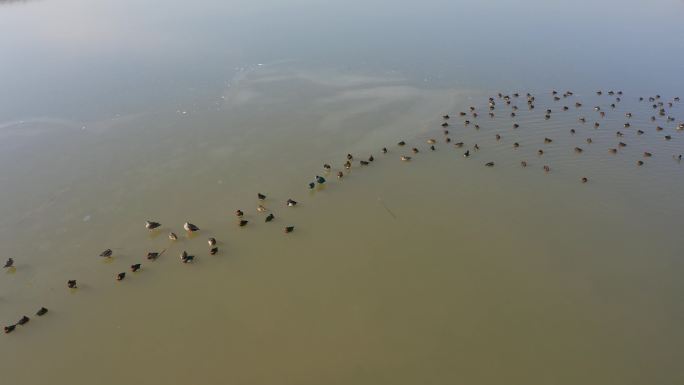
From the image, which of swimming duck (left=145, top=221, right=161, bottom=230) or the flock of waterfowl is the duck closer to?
the flock of waterfowl

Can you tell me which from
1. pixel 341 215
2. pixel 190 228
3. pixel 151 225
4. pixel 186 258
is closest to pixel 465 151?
pixel 341 215

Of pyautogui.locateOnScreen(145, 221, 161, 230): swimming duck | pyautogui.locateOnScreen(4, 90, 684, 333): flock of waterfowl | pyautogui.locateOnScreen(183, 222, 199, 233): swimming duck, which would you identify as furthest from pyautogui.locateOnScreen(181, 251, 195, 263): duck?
pyautogui.locateOnScreen(145, 221, 161, 230): swimming duck

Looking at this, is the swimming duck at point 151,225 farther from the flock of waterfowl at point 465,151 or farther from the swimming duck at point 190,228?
the swimming duck at point 190,228

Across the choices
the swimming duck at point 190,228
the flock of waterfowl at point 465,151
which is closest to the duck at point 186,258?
the flock of waterfowl at point 465,151

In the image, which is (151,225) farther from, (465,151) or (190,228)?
(465,151)

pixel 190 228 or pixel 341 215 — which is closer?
pixel 190 228

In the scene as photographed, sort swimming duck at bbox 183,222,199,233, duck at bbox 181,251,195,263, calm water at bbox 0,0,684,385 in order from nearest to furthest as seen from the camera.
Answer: calm water at bbox 0,0,684,385
duck at bbox 181,251,195,263
swimming duck at bbox 183,222,199,233

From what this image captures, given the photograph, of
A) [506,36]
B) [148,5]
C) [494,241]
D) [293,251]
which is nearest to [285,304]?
[293,251]

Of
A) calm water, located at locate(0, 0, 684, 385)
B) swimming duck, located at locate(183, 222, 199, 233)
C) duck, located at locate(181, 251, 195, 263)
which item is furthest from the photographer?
swimming duck, located at locate(183, 222, 199, 233)

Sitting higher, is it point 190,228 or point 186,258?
point 190,228

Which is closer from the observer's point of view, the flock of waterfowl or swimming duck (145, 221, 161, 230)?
the flock of waterfowl
